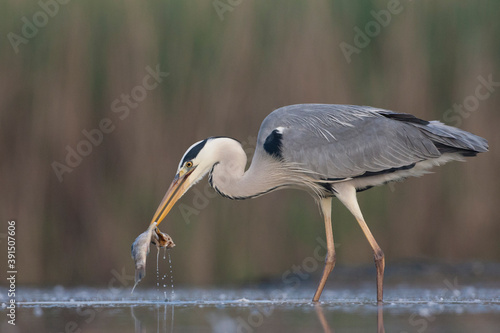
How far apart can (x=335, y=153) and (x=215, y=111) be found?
1461mm

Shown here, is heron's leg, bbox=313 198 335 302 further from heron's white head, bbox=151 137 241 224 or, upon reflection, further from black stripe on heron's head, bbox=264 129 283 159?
heron's white head, bbox=151 137 241 224

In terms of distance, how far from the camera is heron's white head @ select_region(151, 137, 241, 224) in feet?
22.9

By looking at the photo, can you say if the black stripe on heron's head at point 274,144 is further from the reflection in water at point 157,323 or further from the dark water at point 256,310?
the reflection in water at point 157,323

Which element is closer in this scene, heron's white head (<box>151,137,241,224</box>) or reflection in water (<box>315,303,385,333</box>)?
reflection in water (<box>315,303,385,333</box>)

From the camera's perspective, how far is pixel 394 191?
27.0 ft

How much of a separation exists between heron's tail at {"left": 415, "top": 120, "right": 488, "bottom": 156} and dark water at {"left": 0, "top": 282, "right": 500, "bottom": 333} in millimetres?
1010

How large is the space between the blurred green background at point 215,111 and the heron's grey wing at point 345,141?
102cm

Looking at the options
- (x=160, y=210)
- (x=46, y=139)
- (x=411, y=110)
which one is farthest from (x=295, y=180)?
(x=46, y=139)

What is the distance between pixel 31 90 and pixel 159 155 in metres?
1.14

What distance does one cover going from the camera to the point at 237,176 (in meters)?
7.29

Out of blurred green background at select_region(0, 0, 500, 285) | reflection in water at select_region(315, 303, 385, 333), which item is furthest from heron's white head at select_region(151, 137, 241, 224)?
reflection in water at select_region(315, 303, 385, 333)

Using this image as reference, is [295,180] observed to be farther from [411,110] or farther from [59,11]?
[59,11]

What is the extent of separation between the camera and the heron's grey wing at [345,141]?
23.6 feet

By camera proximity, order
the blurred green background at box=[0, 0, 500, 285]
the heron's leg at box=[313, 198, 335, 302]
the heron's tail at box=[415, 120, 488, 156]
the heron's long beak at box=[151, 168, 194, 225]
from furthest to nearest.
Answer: the blurred green background at box=[0, 0, 500, 285] < the heron's leg at box=[313, 198, 335, 302] < the heron's tail at box=[415, 120, 488, 156] < the heron's long beak at box=[151, 168, 194, 225]
